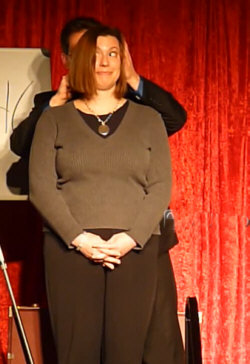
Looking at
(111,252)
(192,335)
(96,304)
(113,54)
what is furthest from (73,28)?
→ (192,335)

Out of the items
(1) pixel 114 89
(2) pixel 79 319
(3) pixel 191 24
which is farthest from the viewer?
(3) pixel 191 24

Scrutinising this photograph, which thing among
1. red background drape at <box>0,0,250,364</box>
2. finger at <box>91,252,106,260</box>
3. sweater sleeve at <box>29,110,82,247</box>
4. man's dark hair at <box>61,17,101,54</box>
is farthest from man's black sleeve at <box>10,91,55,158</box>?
red background drape at <box>0,0,250,364</box>

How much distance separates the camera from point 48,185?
1976 millimetres

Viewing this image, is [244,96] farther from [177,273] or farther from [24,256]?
[24,256]

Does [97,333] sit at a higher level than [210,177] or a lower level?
lower

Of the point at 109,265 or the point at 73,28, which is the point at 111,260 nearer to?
the point at 109,265

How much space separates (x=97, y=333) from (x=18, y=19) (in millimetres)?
1421

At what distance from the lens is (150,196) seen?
200 centimetres

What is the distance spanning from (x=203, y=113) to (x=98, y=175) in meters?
0.96

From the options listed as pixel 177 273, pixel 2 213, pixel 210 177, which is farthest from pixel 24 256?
pixel 210 177

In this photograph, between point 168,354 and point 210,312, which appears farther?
point 210,312

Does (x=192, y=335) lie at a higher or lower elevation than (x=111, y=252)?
lower

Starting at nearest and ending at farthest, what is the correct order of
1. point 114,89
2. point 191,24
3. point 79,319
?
point 79,319 < point 114,89 < point 191,24

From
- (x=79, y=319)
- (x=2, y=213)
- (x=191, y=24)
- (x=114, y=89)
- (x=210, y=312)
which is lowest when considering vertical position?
(x=210, y=312)
